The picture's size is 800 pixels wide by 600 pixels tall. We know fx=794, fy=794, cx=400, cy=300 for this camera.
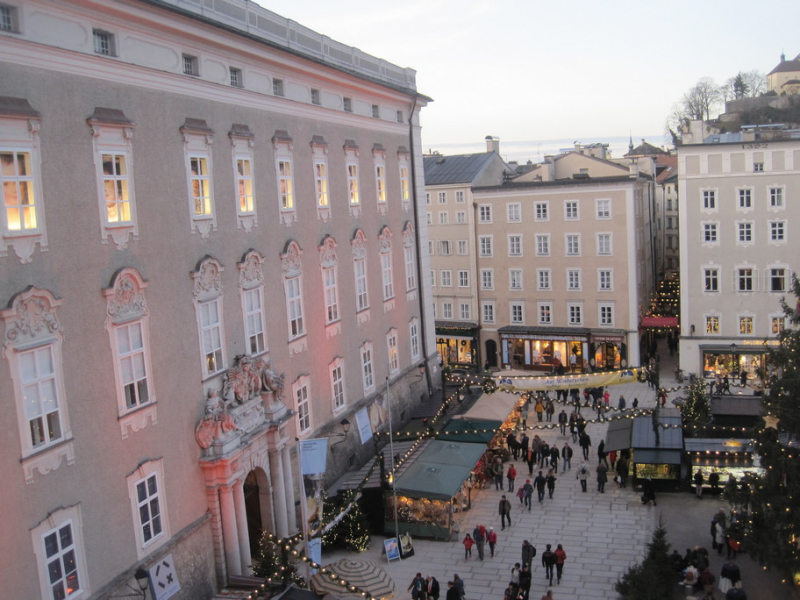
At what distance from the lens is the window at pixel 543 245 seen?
167ft

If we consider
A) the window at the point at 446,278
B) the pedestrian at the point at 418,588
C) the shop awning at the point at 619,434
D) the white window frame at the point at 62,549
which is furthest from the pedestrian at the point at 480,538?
the window at the point at 446,278

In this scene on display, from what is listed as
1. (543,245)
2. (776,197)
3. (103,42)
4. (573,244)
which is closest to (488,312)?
(543,245)

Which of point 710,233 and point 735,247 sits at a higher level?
point 710,233

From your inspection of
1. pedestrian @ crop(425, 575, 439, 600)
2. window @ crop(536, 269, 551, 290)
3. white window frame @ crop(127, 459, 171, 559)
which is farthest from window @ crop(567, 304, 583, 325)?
white window frame @ crop(127, 459, 171, 559)

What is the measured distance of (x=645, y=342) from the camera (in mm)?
52531

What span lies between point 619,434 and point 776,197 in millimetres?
20959

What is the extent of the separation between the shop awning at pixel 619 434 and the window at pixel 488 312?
19.8 m

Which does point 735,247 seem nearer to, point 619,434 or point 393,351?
point 619,434

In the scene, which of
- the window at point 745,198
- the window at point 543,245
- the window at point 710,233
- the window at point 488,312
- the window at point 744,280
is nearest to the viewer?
the window at point 745,198

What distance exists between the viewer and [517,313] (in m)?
52.6

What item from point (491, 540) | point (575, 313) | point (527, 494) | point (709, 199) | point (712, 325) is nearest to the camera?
point (491, 540)

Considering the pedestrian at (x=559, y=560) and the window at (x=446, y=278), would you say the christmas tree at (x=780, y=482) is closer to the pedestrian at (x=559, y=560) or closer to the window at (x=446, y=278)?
the pedestrian at (x=559, y=560)

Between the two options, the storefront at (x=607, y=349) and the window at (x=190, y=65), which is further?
the storefront at (x=607, y=349)

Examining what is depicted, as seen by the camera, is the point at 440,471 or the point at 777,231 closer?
the point at 440,471
